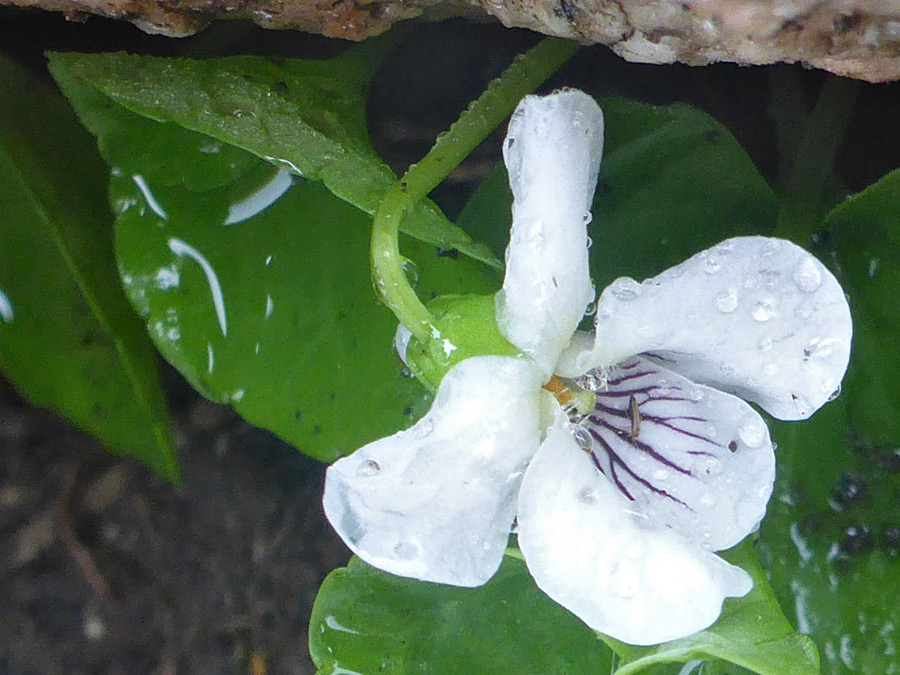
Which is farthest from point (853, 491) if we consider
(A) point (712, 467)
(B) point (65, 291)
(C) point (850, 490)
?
(B) point (65, 291)

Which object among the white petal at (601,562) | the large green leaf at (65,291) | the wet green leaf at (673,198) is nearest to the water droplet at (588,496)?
the white petal at (601,562)

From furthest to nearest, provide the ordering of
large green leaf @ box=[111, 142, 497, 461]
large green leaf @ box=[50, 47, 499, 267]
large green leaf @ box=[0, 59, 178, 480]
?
large green leaf @ box=[0, 59, 178, 480]
large green leaf @ box=[111, 142, 497, 461]
large green leaf @ box=[50, 47, 499, 267]

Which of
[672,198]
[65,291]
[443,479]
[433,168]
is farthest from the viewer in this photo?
[65,291]

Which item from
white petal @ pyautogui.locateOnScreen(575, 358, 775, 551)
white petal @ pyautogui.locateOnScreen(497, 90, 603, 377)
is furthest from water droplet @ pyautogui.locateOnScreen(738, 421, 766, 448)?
white petal @ pyautogui.locateOnScreen(497, 90, 603, 377)

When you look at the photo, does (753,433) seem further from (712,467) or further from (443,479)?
(443,479)

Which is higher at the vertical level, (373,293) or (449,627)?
(373,293)

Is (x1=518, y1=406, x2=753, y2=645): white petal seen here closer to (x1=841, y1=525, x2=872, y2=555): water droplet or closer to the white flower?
the white flower

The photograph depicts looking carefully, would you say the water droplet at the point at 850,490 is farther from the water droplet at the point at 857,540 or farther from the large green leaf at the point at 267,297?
the large green leaf at the point at 267,297
